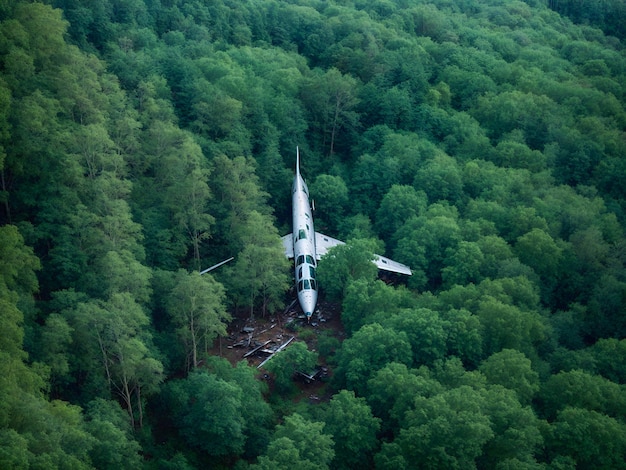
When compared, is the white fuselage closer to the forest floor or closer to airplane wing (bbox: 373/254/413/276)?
the forest floor

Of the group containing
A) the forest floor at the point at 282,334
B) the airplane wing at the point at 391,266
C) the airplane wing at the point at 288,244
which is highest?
the airplane wing at the point at 391,266

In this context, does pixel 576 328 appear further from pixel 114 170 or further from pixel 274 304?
pixel 114 170

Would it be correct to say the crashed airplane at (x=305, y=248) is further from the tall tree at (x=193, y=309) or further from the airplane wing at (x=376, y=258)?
the tall tree at (x=193, y=309)

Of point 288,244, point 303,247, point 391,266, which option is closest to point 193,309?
point 303,247

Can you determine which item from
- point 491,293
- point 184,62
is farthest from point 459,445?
point 184,62

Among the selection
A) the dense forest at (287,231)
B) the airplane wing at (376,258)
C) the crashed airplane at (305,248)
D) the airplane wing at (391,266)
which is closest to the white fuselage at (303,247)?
the crashed airplane at (305,248)
